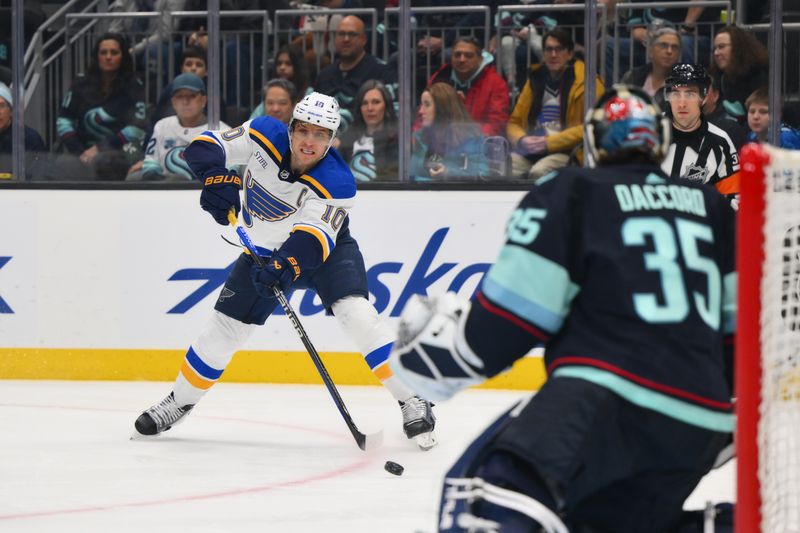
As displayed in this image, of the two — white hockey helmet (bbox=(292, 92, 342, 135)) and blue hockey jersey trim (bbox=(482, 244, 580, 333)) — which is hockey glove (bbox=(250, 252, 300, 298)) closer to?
white hockey helmet (bbox=(292, 92, 342, 135))

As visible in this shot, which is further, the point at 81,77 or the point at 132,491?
the point at 81,77

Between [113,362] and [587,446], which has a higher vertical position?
[587,446]

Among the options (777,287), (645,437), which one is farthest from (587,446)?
(777,287)

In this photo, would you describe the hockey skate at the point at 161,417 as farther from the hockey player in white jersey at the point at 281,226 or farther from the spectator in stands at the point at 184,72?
the spectator in stands at the point at 184,72

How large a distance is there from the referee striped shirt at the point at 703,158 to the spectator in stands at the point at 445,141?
4.53 feet

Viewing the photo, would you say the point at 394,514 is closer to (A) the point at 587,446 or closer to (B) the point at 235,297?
(B) the point at 235,297

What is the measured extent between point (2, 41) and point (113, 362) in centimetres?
154

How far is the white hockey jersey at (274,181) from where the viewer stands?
4.06m

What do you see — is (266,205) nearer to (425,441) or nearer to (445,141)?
(425,441)

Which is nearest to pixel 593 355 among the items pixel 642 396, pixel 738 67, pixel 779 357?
pixel 642 396

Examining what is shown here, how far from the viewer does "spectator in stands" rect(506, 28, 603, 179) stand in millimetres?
5551

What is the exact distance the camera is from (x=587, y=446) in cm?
171

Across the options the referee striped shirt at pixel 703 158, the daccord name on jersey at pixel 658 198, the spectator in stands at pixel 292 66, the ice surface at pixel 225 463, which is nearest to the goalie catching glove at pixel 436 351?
the daccord name on jersey at pixel 658 198

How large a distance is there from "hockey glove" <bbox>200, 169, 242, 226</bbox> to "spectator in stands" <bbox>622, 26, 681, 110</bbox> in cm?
207
